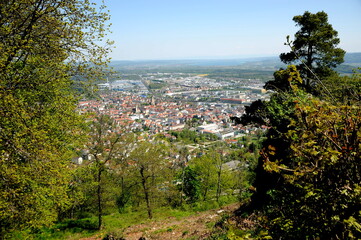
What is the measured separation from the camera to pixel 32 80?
627cm

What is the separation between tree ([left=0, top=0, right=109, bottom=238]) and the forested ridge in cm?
3

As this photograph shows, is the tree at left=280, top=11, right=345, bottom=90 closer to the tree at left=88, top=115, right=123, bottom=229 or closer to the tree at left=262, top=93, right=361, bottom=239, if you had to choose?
the tree at left=262, top=93, right=361, bottom=239

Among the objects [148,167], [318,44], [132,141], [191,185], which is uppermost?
[318,44]

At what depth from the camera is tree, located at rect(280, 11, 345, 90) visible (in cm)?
966

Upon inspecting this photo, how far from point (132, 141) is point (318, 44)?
10.1 m

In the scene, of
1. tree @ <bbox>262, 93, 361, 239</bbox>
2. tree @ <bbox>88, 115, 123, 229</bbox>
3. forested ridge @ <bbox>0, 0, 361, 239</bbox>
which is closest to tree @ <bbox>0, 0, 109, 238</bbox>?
forested ridge @ <bbox>0, 0, 361, 239</bbox>

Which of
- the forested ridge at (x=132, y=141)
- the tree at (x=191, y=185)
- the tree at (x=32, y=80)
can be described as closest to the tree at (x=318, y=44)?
the forested ridge at (x=132, y=141)

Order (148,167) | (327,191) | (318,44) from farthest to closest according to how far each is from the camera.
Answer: (148,167), (318,44), (327,191)

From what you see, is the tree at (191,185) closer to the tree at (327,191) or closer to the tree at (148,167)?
the tree at (148,167)

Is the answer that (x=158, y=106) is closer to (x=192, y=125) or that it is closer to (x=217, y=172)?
(x=192, y=125)

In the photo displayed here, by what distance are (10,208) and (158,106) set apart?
91762 millimetres

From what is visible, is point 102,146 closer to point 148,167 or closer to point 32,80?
point 148,167

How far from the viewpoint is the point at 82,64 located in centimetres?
666

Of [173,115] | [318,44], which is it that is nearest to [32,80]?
[318,44]
